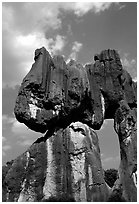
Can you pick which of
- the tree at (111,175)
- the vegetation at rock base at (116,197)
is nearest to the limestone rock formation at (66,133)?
the vegetation at rock base at (116,197)

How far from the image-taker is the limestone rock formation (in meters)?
11.5

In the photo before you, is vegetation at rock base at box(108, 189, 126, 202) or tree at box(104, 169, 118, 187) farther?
tree at box(104, 169, 118, 187)

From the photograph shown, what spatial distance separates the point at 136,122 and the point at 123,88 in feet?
7.29

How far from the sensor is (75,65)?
1401 cm

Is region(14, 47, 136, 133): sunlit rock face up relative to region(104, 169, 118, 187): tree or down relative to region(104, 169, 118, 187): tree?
up

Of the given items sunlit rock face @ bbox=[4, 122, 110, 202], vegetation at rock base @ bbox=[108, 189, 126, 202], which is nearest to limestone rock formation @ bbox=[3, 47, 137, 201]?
sunlit rock face @ bbox=[4, 122, 110, 202]

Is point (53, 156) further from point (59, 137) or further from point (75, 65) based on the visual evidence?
point (75, 65)

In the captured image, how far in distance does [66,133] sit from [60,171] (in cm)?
170

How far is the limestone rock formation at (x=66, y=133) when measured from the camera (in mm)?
11500

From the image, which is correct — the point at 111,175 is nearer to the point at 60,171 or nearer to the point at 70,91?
the point at 60,171

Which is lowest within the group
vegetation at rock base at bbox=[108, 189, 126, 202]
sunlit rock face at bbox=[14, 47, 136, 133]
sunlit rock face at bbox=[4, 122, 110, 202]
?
vegetation at rock base at bbox=[108, 189, 126, 202]

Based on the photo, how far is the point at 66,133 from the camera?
1249cm

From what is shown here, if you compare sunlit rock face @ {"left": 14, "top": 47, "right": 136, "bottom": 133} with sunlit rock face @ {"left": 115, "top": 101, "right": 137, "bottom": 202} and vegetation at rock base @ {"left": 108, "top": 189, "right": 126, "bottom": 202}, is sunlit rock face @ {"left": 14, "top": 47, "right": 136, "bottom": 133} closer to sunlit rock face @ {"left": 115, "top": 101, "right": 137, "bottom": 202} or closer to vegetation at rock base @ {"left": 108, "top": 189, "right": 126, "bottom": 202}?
sunlit rock face @ {"left": 115, "top": 101, "right": 137, "bottom": 202}

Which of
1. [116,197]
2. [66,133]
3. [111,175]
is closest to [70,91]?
[66,133]
